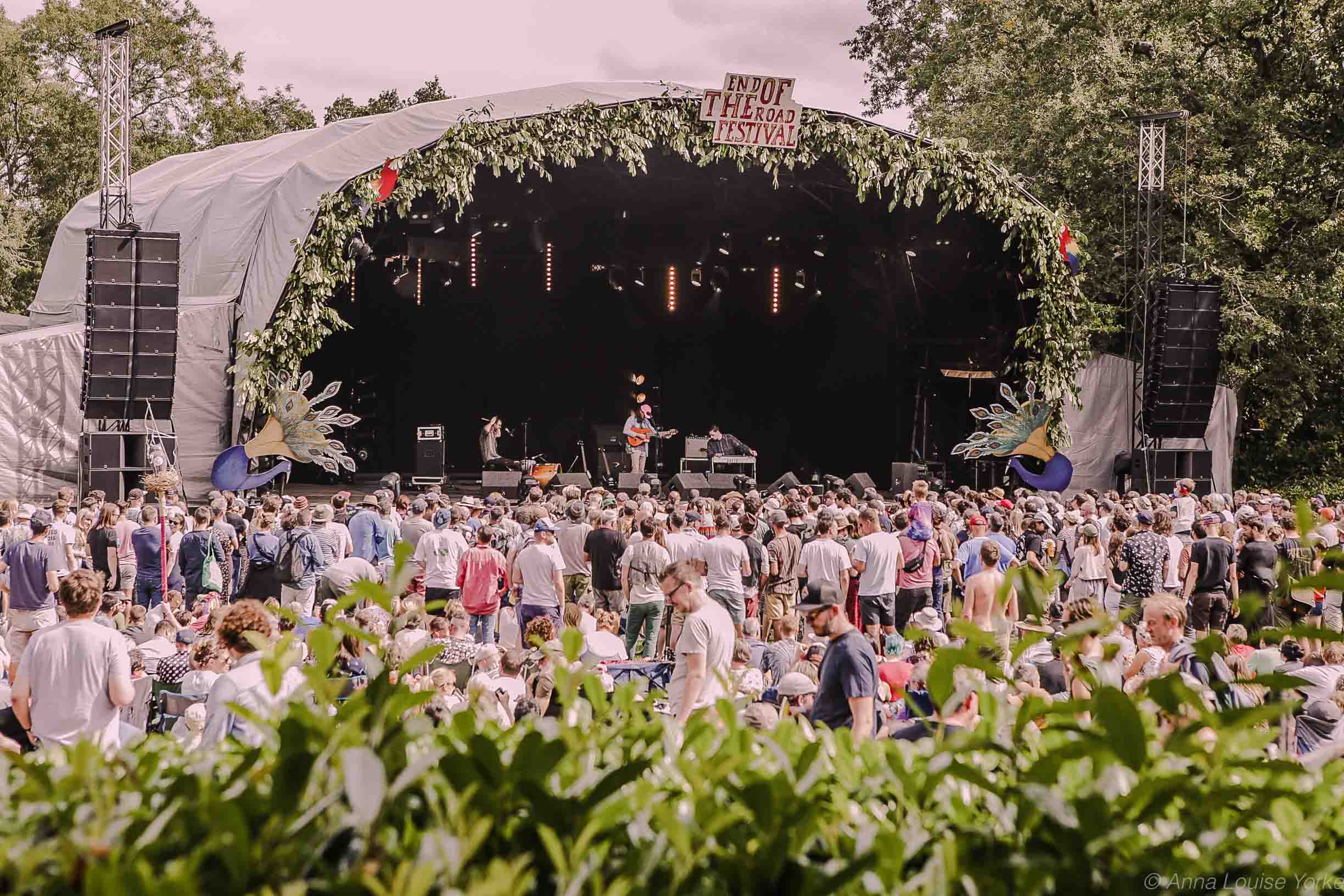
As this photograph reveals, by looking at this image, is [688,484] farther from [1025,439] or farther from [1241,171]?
[1241,171]

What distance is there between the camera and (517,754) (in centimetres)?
192

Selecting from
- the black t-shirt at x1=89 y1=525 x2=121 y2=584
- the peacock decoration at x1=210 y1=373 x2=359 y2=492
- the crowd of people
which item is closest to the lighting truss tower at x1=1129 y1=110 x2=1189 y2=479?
the crowd of people

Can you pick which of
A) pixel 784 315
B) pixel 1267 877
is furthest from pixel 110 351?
pixel 1267 877

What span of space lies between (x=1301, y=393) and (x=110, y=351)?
19.2 m

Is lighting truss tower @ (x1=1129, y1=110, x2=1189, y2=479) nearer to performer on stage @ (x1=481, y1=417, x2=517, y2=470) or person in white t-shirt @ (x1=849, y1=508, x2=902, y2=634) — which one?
performer on stage @ (x1=481, y1=417, x2=517, y2=470)

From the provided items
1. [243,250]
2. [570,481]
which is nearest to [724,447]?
[570,481]

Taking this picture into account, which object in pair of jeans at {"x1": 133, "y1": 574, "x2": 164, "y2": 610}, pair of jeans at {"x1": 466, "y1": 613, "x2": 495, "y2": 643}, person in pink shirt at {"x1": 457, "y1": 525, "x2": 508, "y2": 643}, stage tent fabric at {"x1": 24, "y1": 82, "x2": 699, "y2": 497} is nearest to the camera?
person in pink shirt at {"x1": 457, "y1": 525, "x2": 508, "y2": 643}

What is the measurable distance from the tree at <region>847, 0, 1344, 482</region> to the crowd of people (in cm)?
847

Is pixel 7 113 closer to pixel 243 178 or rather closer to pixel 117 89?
pixel 117 89

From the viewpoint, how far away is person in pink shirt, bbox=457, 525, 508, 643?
29.7ft

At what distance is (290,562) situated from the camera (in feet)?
30.0

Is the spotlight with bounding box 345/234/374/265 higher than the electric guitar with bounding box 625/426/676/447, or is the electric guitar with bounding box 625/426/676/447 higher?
the spotlight with bounding box 345/234/374/265

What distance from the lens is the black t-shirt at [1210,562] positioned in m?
9.66

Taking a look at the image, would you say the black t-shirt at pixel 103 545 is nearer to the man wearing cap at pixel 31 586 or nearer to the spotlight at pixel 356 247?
the man wearing cap at pixel 31 586
